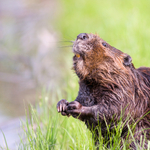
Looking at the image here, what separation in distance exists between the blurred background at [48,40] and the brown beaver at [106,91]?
60 centimetres

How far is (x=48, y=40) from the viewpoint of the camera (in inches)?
324

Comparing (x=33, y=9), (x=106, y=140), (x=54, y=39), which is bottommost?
(x=106, y=140)

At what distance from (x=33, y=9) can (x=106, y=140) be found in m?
9.54

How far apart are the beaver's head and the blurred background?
0.56m

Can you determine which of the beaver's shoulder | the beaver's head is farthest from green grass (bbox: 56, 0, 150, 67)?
the beaver's head

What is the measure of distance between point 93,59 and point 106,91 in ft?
0.89

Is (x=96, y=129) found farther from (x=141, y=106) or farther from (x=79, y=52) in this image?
(x=79, y=52)

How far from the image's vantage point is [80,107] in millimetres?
2496

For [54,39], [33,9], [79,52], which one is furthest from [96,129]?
[33,9]

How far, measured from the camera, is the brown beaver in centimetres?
255

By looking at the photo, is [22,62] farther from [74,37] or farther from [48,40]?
[48,40]

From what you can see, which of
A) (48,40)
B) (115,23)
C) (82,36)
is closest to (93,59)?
(82,36)

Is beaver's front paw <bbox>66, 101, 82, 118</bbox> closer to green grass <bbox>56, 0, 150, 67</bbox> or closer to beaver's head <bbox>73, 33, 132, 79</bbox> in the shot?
beaver's head <bbox>73, 33, 132, 79</bbox>

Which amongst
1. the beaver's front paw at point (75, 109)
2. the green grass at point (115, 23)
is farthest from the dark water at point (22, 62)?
the beaver's front paw at point (75, 109)
